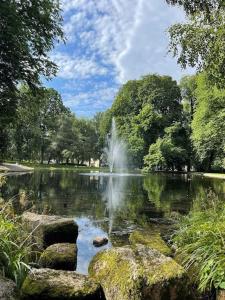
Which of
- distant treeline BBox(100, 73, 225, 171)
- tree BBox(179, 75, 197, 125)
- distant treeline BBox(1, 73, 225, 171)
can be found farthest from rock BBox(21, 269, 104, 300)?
tree BBox(179, 75, 197, 125)

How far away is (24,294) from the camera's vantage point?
5738mm

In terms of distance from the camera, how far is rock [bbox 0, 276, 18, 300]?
5.17 meters

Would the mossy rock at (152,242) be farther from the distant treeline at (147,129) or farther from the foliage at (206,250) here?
the distant treeline at (147,129)

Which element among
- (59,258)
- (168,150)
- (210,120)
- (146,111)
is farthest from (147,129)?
(59,258)

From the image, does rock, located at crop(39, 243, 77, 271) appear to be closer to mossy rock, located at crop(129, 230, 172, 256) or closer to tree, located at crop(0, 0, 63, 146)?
mossy rock, located at crop(129, 230, 172, 256)

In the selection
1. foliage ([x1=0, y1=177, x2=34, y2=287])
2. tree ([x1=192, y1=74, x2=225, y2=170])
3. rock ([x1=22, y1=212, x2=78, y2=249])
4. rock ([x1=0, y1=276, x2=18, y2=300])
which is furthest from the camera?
tree ([x1=192, y1=74, x2=225, y2=170])

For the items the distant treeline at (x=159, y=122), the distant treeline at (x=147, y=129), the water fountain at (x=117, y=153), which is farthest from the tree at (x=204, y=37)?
the water fountain at (x=117, y=153)

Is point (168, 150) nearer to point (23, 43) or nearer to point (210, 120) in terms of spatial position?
point (210, 120)

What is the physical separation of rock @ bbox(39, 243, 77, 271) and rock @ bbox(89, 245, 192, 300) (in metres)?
1.88

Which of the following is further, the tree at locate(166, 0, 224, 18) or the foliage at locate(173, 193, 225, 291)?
the tree at locate(166, 0, 224, 18)

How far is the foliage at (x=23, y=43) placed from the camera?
16.8 metres

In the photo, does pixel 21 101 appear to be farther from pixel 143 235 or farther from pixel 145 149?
pixel 145 149

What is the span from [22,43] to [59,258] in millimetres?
11564

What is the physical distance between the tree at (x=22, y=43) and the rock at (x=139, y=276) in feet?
40.9
